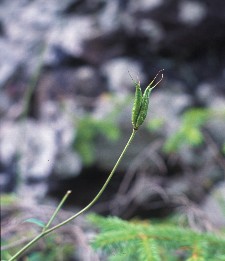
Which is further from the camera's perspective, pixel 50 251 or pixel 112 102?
pixel 112 102

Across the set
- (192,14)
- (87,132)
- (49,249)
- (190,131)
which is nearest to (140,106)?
(49,249)

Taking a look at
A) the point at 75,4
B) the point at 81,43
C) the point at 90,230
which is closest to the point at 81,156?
the point at 90,230

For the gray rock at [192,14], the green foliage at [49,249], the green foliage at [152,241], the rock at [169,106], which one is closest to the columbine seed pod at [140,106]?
the green foliage at [152,241]

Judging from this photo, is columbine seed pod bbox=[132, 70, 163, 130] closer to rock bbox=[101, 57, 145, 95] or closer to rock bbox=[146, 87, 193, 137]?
rock bbox=[146, 87, 193, 137]

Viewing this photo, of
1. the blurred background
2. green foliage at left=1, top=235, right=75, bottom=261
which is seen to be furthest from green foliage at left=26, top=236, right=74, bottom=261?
the blurred background

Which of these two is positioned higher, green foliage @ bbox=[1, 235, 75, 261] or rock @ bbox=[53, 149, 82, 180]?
green foliage @ bbox=[1, 235, 75, 261]

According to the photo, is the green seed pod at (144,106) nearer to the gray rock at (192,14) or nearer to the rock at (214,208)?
the rock at (214,208)

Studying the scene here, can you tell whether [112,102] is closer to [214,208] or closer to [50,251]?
[214,208]

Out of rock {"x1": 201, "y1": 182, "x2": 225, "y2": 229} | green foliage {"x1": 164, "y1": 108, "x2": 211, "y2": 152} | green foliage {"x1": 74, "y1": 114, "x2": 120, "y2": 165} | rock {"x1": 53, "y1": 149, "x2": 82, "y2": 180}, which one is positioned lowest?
rock {"x1": 201, "y1": 182, "x2": 225, "y2": 229}

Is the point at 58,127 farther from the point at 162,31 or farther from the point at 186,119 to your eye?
the point at 162,31

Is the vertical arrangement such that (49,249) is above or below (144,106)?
below
